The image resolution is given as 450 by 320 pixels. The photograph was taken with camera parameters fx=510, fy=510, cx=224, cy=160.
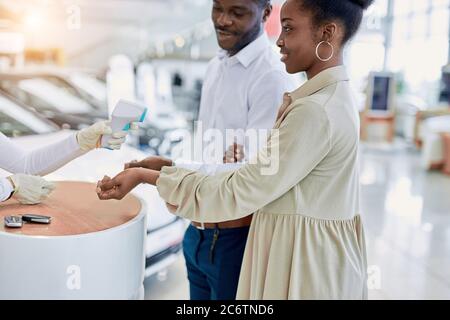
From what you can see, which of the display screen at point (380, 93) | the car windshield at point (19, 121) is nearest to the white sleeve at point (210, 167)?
the car windshield at point (19, 121)

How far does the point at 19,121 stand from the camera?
1879 mm

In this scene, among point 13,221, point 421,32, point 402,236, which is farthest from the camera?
point 402,236

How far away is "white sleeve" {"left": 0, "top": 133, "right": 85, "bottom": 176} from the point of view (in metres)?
1.24

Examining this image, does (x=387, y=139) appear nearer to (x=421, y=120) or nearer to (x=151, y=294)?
(x=421, y=120)

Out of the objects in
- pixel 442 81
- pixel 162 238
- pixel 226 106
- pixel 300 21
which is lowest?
pixel 162 238

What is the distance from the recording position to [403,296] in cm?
237

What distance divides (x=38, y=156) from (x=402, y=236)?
9.09 feet

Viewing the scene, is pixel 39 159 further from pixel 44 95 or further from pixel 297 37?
pixel 44 95

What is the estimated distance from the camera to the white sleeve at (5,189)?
44.6 inches

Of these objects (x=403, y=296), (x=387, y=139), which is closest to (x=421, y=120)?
(x=387, y=139)

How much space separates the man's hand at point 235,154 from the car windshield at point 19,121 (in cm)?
80

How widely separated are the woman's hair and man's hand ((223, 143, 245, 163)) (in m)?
0.42

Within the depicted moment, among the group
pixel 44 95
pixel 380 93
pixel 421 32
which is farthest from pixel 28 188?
pixel 380 93
